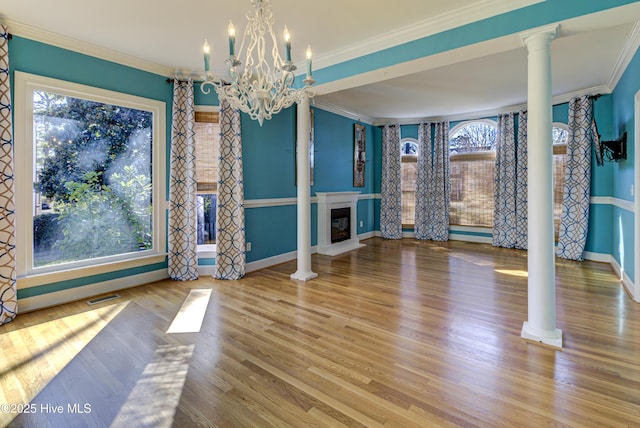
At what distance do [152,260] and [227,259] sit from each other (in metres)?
0.92

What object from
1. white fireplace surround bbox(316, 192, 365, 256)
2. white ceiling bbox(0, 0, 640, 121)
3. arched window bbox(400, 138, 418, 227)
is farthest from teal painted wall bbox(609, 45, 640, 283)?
white fireplace surround bbox(316, 192, 365, 256)

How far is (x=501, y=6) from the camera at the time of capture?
8.34 feet

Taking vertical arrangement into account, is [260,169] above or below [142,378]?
above

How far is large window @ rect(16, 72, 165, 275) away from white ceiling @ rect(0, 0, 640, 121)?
0.57 metres

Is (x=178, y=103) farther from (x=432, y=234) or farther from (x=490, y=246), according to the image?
(x=490, y=246)

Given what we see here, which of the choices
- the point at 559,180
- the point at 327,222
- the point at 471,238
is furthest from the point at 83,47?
the point at 559,180

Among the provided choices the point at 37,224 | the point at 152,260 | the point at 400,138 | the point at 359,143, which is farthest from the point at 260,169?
the point at 400,138

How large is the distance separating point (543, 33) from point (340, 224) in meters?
4.36

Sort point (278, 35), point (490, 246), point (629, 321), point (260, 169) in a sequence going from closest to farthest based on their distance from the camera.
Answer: point (629, 321)
point (278, 35)
point (260, 169)
point (490, 246)

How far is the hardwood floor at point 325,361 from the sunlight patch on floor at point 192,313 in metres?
0.04

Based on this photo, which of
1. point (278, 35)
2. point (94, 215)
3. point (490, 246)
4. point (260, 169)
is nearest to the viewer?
point (278, 35)

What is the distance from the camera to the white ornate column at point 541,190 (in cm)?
241

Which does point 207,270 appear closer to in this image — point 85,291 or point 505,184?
point 85,291

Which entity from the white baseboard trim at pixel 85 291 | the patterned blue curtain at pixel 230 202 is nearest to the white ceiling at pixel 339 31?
the patterned blue curtain at pixel 230 202
